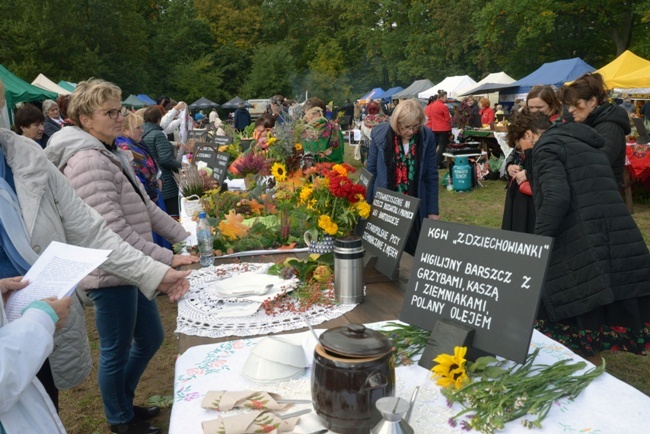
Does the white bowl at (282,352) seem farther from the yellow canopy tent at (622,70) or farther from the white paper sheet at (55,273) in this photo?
the yellow canopy tent at (622,70)

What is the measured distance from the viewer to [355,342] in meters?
1.12

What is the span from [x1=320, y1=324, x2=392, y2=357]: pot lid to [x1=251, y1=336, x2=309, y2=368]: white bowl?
249 mm

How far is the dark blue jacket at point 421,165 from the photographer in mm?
3734

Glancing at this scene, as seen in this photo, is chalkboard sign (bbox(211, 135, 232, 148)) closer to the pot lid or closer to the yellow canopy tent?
the pot lid

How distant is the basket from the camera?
12.1 feet

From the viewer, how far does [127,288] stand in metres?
2.35

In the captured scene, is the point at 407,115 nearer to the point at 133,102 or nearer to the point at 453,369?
the point at 453,369

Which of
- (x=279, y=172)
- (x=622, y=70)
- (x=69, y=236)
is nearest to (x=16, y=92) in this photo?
(x=279, y=172)

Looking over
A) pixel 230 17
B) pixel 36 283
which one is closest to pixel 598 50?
pixel 230 17

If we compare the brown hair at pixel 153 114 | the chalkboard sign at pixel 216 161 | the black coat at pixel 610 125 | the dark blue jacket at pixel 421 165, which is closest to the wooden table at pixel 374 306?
the dark blue jacket at pixel 421 165

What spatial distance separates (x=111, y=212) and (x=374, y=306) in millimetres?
1179

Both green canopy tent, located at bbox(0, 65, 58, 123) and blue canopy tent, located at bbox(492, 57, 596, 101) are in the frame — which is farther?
blue canopy tent, located at bbox(492, 57, 596, 101)

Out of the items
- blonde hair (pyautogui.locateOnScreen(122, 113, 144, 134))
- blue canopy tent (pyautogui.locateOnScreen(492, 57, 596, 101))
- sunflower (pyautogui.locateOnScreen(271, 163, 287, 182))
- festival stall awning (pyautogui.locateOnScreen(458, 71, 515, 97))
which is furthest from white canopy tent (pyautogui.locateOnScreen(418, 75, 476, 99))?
sunflower (pyautogui.locateOnScreen(271, 163, 287, 182))

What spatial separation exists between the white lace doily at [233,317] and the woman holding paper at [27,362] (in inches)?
18.1
